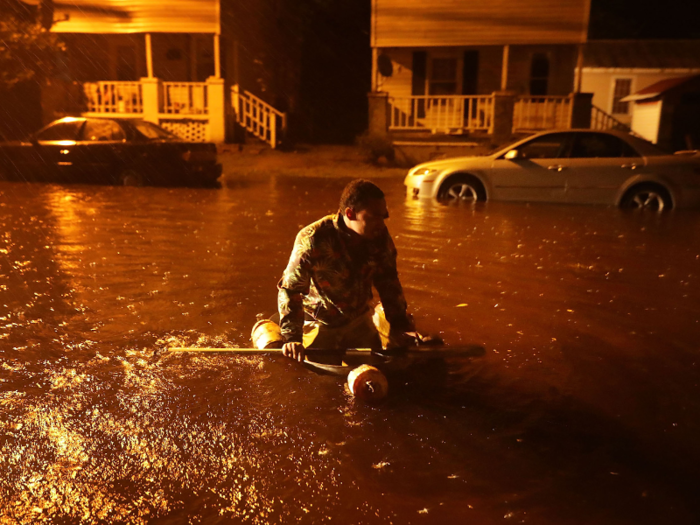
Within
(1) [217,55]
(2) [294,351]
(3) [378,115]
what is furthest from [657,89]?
(2) [294,351]

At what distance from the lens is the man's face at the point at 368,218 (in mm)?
3822

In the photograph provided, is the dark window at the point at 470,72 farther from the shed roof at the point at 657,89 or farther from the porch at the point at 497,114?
the shed roof at the point at 657,89

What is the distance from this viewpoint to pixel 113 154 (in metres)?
14.4

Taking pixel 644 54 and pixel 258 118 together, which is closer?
pixel 258 118

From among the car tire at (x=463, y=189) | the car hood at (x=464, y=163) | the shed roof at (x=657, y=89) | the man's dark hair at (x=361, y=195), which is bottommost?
the car tire at (x=463, y=189)

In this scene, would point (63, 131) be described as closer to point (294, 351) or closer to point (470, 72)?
point (294, 351)

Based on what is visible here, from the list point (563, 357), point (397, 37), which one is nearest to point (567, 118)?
point (397, 37)

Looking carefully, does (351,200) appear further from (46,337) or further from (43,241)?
(43,241)

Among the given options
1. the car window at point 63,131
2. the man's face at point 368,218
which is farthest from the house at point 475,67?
the man's face at point 368,218

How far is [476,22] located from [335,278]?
18596 millimetres

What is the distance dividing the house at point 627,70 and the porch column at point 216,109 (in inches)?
645

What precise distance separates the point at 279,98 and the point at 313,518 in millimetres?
25973

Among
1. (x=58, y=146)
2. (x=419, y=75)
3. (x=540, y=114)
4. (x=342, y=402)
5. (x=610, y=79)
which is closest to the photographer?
(x=342, y=402)

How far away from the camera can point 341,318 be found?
4309 millimetres
